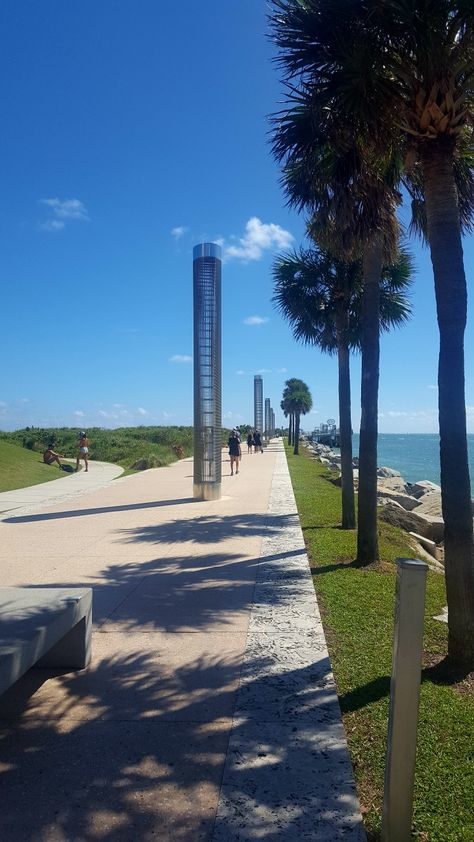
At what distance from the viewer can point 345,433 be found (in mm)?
10930

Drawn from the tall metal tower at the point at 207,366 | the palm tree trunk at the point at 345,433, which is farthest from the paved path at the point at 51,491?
the palm tree trunk at the point at 345,433

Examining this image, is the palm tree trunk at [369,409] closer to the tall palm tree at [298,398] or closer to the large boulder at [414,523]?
the large boulder at [414,523]

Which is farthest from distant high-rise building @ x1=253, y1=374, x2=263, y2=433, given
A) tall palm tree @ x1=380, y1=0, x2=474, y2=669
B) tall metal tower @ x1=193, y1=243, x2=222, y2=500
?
tall palm tree @ x1=380, y1=0, x2=474, y2=669

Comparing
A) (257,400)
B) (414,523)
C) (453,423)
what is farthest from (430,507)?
(257,400)

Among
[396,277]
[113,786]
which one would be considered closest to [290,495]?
[396,277]

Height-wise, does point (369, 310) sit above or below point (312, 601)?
above

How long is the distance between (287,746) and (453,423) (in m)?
2.51

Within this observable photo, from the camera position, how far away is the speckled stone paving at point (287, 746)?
8.50ft

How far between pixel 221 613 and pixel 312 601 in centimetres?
95

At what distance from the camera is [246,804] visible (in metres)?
2.72

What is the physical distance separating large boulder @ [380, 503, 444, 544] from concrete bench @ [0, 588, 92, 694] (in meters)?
8.90

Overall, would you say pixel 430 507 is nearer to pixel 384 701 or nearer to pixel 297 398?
pixel 384 701

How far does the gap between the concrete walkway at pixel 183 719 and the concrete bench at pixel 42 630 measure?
0.17 m

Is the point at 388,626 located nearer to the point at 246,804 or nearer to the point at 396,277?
the point at 246,804
